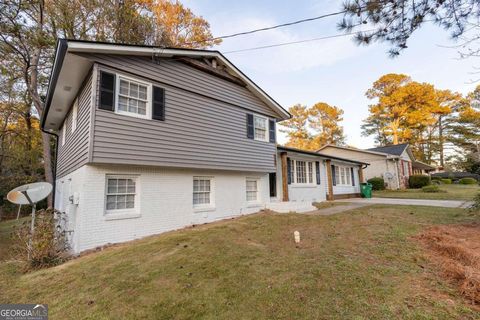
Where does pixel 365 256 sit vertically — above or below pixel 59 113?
below

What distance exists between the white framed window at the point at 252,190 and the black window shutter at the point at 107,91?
637cm

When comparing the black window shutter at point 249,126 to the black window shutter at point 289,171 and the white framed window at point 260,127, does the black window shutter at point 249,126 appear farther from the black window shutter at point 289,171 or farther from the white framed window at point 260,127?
the black window shutter at point 289,171

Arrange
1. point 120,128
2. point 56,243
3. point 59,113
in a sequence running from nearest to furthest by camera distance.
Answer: point 56,243, point 120,128, point 59,113

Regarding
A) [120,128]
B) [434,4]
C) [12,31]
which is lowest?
[120,128]

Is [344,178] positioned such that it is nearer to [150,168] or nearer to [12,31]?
[150,168]

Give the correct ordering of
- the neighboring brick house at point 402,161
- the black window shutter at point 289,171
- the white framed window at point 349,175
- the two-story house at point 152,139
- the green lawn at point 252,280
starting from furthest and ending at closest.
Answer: the neighboring brick house at point 402,161 → the white framed window at point 349,175 → the black window shutter at point 289,171 → the two-story house at point 152,139 → the green lawn at point 252,280

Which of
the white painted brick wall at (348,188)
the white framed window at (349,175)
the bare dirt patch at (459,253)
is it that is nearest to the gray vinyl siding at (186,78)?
the bare dirt patch at (459,253)

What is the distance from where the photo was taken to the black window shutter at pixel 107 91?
19.7 ft

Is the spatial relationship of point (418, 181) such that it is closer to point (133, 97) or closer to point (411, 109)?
point (411, 109)

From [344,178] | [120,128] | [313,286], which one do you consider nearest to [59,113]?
[120,128]

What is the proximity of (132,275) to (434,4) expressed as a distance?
7.67 metres

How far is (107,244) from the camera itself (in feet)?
19.9

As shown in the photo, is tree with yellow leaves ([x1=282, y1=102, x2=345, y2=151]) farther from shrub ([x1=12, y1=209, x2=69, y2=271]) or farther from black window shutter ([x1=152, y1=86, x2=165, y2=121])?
shrub ([x1=12, y1=209, x2=69, y2=271])

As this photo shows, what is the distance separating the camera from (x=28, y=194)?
5848 mm
